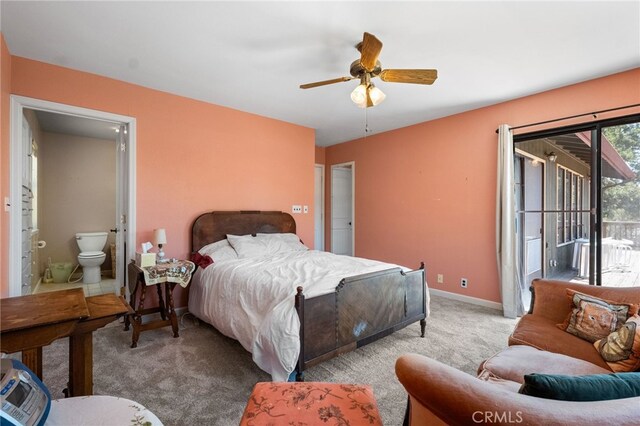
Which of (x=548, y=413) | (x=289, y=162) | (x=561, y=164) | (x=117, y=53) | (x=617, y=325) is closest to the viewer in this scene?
(x=548, y=413)

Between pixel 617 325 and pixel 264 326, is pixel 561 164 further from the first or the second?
pixel 264 326

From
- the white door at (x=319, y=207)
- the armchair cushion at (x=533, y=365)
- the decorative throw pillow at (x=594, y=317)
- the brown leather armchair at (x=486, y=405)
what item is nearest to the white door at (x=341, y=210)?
the white door at (x=319, y=207)

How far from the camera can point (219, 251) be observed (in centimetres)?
326

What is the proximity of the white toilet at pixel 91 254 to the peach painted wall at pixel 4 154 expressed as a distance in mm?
2296

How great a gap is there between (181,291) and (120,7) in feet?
9.09

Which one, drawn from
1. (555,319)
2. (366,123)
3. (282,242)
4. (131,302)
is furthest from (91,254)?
(555,319)

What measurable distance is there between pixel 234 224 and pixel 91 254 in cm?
263

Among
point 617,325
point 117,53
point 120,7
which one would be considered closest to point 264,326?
point 617,325

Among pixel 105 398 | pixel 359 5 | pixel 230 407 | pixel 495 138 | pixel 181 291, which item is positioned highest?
pixel 359 5

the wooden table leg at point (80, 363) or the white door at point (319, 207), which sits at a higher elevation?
the white door at point (319, 207)

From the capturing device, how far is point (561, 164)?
3.28 metres

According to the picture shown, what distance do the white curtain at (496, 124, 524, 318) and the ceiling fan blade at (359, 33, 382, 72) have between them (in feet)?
7.11

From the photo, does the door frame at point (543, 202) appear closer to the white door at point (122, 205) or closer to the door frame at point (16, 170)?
the white door at point (122, 205)

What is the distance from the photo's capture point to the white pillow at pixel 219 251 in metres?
3.19
